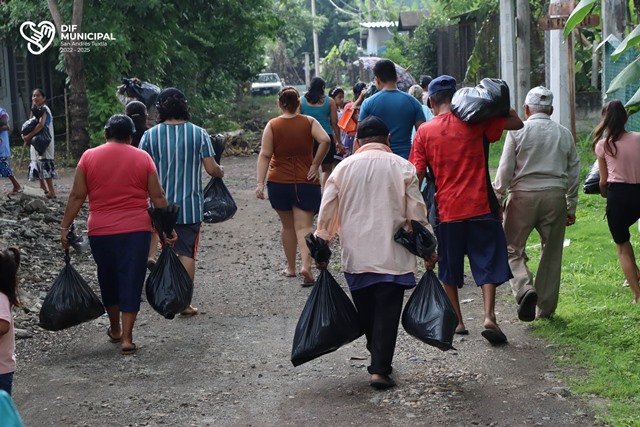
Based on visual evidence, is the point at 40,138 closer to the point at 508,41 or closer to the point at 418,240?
the point at 508,41

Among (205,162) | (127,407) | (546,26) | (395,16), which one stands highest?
(395,16)

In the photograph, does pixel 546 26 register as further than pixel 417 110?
Yes

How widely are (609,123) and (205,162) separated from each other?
3.28m

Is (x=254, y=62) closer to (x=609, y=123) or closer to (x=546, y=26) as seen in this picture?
(x=546, y=26)

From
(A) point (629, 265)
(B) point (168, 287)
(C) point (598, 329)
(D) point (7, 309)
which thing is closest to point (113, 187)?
(B) point (168, 287)

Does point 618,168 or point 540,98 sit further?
point 618,168

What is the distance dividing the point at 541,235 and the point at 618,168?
96 cm

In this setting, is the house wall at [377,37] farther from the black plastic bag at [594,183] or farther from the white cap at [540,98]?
the white cap at [540,98]

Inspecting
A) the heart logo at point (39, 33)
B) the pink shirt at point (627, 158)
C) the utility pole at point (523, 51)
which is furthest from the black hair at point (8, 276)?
the heart logo at point (39, 33)

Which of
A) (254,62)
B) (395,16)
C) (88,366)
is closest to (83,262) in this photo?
(88,366)

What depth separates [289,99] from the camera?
32.4 feet

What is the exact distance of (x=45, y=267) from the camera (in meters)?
11.6

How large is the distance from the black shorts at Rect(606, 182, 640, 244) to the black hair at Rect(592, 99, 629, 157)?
0.30 metres

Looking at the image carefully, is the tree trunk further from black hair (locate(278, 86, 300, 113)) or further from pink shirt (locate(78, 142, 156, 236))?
pink shirt (locate(78, 142, 156, 236))
